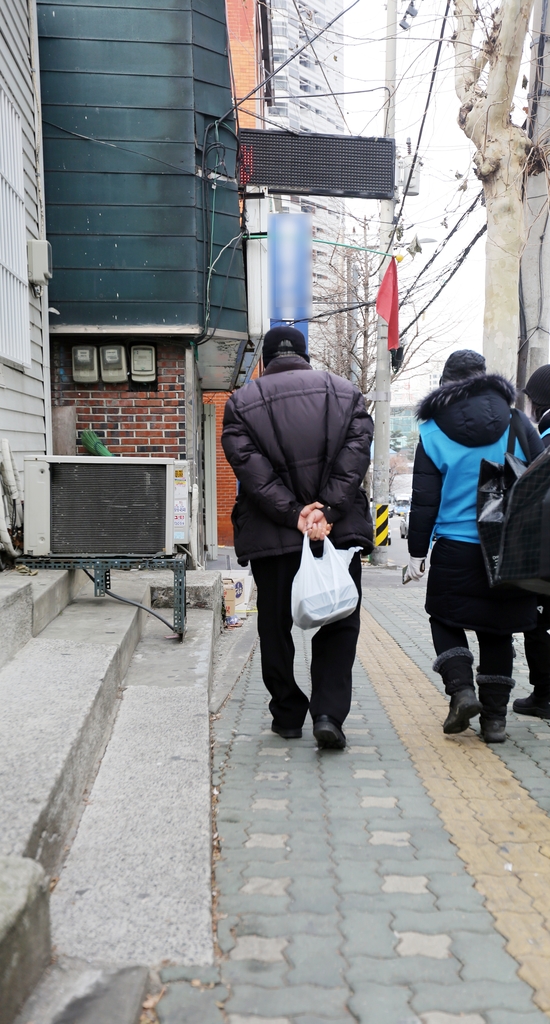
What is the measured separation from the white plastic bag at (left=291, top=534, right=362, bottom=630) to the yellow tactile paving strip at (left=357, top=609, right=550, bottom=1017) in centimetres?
77

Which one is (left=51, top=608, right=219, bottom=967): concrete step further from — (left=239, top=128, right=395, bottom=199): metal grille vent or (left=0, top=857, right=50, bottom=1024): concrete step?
(left=239, top=128, right=395, bottom=199): metal grille vent

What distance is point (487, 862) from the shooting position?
2.74 m

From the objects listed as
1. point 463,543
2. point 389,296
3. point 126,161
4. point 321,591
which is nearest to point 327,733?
point 321,591

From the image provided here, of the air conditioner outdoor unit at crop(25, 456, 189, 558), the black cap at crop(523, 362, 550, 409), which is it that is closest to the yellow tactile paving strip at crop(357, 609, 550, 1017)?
the air conditioner outdoor unit at crop(25, 456, 189, 558)

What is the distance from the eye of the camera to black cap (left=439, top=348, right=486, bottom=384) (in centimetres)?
419

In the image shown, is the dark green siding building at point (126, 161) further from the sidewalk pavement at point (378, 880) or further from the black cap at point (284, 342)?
the sidewalk pavement at point (378, 880)

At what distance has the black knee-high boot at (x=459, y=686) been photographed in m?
3.93

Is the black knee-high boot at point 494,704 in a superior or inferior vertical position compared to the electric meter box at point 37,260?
inferior

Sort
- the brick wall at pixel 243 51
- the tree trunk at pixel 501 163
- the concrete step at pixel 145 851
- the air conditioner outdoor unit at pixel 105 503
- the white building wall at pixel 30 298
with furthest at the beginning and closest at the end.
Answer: the brick wall at pixel 243 51, the tree trunk at pixel 501 163, the white building wall at pixel 30 298, the air conditioner outdoor unit at pixel 105 503, the concrete step at pixel 145 851

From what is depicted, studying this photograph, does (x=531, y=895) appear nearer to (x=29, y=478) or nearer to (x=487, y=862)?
(x=487, y=862)

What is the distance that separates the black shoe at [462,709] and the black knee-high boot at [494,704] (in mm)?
95

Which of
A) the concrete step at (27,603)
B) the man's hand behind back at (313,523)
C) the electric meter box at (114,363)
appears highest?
the electric meter box at (114,363)

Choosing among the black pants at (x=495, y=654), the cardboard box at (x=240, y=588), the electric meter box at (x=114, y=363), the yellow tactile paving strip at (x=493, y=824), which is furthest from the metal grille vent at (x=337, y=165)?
the black pants at (x=495, y=654)

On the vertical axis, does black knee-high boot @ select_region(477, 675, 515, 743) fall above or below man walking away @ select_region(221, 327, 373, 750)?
below
